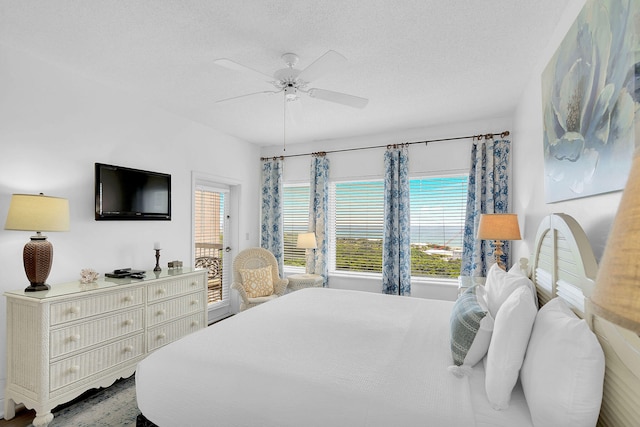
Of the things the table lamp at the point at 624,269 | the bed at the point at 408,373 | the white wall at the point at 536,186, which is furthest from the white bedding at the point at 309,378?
the table lamp at the point at 624,269

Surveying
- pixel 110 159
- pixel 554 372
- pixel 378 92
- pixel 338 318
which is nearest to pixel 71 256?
pixel 110 159

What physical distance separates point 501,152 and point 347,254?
2.52m

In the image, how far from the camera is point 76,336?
96.1 inches

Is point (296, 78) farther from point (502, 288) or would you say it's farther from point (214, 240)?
point (214, 240)

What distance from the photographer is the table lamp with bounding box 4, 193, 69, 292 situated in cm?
226

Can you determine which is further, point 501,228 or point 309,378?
point 501,228

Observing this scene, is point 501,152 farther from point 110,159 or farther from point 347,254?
point 110,159

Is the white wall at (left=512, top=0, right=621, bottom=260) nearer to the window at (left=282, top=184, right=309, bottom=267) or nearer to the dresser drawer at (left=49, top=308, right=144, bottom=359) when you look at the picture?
the window at (left=282, top=184, right=309, bottom=267)

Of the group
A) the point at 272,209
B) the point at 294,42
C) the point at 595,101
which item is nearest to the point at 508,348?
the point at 595,101

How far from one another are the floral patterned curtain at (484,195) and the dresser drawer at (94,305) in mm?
3697

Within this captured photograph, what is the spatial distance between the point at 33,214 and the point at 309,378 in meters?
2.28

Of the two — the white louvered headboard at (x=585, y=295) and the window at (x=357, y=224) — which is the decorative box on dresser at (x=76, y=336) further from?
the white louvered headboard at (x=585, y=295)

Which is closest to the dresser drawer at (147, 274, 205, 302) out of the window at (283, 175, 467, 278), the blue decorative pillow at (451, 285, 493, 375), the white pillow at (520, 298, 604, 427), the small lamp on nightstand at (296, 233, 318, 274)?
the small lamp on nightstand at (296, 233, 318, 274)

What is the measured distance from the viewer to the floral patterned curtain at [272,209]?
A: 5.30 metres
